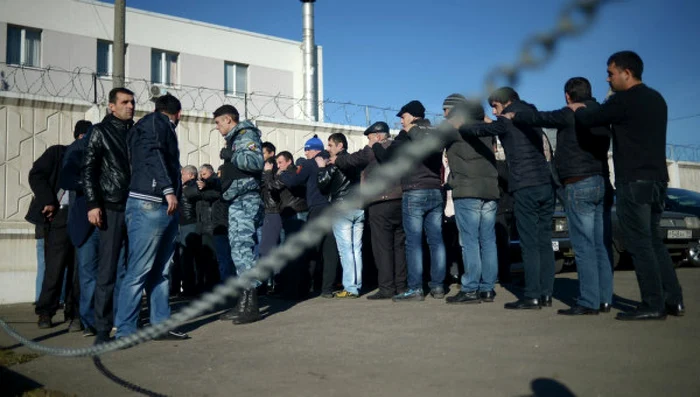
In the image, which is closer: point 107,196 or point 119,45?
point 107,196

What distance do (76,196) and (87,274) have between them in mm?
742

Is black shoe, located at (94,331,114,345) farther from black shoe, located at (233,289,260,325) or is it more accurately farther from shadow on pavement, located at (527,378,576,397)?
shadow on pavement, located at (527,378,576,397)

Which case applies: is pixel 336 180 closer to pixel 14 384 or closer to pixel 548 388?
pixel 14 384

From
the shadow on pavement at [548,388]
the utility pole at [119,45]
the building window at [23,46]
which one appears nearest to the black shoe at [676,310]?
the shadow on pavement at [548,388]

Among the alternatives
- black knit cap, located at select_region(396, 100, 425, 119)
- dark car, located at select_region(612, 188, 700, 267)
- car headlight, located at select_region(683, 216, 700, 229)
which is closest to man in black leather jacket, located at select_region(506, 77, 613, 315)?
black knit cap, located at select_region(396, 100, 425, 119)

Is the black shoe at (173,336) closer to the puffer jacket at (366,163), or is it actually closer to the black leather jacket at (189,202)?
the puffer jacket at (366,163)

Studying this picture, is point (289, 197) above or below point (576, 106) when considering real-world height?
below

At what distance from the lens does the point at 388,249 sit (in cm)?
704

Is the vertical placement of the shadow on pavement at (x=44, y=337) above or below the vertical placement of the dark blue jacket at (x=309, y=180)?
below

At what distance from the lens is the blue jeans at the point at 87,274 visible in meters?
5.58

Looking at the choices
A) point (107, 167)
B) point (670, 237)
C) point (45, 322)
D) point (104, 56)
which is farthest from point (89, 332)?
point (104, 56)

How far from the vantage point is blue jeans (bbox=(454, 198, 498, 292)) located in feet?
20.1

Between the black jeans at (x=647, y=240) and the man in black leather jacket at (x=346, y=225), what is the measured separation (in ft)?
11.0

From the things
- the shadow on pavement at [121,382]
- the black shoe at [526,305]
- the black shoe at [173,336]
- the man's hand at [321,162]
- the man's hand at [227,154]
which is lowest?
the shadow on pavement at [121,382]
